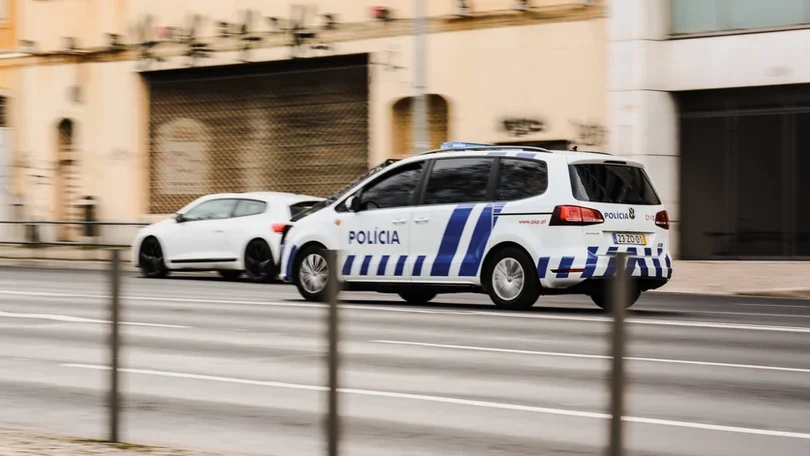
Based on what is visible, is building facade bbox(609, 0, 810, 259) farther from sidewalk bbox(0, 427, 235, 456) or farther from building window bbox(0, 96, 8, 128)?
sidewalk bbox(0, 427, 235, 456)

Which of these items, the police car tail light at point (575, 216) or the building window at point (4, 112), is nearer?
the police car tail light at point (575, 216)

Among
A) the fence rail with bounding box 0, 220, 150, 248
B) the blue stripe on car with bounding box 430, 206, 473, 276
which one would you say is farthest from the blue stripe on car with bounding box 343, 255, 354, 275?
the fence rail with bounding box 0, 220, 150, 248

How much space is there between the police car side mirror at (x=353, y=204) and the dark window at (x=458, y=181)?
90cm

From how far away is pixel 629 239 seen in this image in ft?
49.6

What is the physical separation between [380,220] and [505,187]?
1639 mm

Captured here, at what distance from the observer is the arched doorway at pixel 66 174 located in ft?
121

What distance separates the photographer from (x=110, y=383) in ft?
23.3

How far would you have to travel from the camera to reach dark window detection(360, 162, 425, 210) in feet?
53.1

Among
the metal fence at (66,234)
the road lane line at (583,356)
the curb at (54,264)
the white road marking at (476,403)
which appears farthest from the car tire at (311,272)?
the metal fence at (66,234)

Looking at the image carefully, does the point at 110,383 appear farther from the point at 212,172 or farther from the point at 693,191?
the point at 212,172

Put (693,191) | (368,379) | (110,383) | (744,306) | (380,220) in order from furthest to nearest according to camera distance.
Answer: (693,191)
(744,306)
(380,220)
(368,379)
(110,383)

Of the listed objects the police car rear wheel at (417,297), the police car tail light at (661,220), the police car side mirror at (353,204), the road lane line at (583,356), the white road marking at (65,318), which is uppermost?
the police car side mirror at (353,204)

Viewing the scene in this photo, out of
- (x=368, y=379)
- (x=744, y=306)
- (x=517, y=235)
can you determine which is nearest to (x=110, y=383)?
(x=368, y=379)

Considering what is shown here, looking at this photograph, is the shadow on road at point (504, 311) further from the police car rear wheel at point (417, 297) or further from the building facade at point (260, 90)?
the building facade at point (260, 90)
